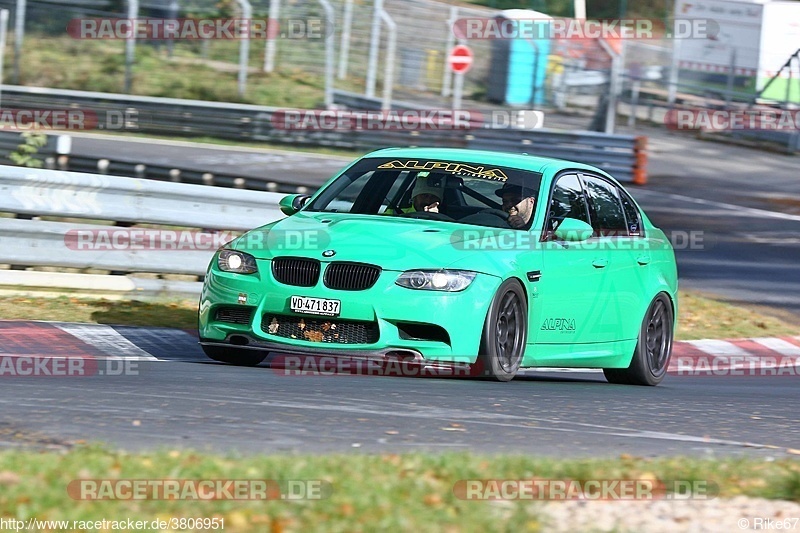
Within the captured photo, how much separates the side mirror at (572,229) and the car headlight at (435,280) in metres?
1.11

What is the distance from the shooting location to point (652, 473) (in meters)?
5.69

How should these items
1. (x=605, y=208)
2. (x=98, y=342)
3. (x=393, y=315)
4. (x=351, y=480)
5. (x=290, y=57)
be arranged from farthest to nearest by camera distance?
(x=290, y=57), (x=605, y=208), (x=98, y=342), (x=393, y=315), (x=351, y=480)

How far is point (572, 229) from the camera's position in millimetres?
9359

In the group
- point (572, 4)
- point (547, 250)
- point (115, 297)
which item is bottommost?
point (115, 297)

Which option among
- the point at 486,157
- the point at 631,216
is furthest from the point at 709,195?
the point at 486,157

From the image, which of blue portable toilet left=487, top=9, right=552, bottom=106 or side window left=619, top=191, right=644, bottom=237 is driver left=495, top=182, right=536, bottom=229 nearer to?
side window left=619, top=191, right=644, bottom=237

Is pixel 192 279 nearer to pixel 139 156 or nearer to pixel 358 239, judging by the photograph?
pixel 358 239

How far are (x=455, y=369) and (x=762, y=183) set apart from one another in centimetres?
2177

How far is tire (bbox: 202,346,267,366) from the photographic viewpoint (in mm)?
9344

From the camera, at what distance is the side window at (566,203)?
380 inches

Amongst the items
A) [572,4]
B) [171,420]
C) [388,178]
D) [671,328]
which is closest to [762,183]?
[572,4]

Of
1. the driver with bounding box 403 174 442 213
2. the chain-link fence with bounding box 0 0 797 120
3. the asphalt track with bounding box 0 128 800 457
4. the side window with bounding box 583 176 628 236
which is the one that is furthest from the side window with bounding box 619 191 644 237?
the chain-link fence with bounding box 0 0 797 120

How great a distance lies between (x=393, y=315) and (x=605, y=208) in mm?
2721

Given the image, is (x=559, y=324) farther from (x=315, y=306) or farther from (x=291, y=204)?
(x=291, y=204)
